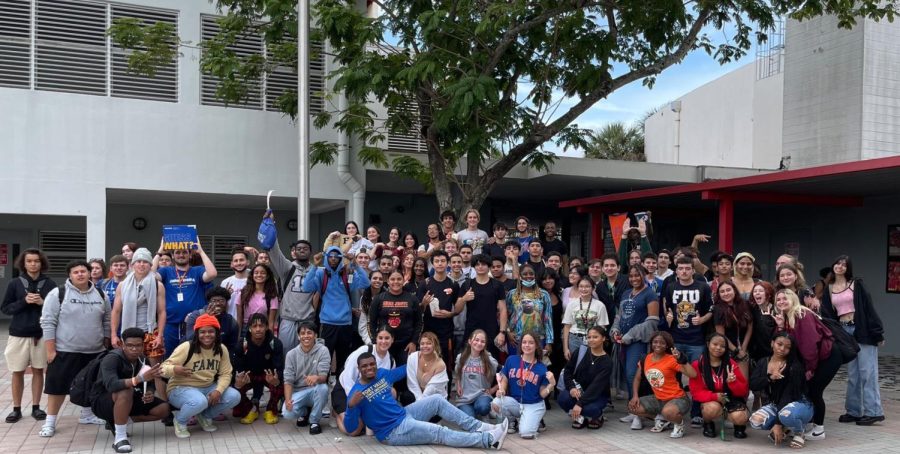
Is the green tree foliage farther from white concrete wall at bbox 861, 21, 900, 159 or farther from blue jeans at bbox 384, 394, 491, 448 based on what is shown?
blue jeans at bbox 384, 394, 491, 448

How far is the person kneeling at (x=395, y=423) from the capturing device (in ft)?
20.0

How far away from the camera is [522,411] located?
663cm

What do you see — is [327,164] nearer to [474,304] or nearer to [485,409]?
[474,304]

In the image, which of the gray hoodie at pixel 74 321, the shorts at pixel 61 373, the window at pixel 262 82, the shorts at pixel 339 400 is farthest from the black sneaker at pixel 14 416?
the window at pixel 262 82

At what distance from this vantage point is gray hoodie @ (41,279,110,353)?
6.36 meters

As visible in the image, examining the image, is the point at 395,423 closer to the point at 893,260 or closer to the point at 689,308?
the point at 689,308

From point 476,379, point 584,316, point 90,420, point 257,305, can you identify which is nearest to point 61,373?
point 90,420

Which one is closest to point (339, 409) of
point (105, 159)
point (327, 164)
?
point (327, 164)

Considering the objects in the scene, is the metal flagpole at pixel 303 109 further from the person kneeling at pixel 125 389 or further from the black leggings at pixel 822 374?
the black leggings at pixel 822 374

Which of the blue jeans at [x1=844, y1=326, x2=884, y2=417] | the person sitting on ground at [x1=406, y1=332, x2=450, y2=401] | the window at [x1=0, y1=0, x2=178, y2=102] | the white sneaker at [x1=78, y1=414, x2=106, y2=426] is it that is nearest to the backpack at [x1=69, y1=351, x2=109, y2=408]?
the white sneaker at [x1=78, y1=414, x2=106, y2=426]

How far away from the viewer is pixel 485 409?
266 inches

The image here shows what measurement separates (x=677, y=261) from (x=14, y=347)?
6.32 meters

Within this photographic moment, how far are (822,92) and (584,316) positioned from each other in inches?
382

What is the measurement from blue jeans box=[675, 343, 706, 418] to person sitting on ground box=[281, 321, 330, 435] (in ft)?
11.2
